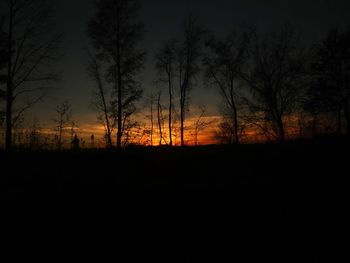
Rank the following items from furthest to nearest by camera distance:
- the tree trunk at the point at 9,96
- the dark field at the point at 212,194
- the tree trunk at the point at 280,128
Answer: the tree trunk at the point at 280,128 < the tree trunk at the point at 9,96 < the dark field at the point at 212,194

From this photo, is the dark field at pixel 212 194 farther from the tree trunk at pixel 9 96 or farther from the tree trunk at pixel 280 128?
the tree trunk at pixel 280 128

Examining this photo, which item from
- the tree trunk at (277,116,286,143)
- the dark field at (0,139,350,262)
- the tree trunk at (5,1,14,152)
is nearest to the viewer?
the dark field at (0,139,350,262)

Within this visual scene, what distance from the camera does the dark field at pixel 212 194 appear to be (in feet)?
14.8

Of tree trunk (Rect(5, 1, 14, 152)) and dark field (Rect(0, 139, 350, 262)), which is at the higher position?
tree trunk (Rect(5, 1, 14, 152))

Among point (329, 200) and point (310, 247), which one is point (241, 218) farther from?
point (329, 200)

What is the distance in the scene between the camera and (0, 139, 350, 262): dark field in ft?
14.8

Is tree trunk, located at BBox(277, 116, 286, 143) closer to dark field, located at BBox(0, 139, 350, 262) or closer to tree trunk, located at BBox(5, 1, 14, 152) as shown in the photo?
dark field, located at BBox(0, 139, 350, 262)

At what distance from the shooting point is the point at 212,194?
6801 mm

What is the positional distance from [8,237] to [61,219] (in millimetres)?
1010

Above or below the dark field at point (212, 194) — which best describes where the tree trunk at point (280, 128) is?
above

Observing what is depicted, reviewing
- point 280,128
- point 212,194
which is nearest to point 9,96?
point 212,194

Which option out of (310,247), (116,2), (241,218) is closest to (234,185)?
(241,218)

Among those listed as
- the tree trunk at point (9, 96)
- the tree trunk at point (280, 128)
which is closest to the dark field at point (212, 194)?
the tree trunk at point (9, 96)

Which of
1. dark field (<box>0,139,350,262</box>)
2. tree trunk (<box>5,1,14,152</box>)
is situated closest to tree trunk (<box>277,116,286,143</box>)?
dark field (<box>0,139,350,262</box>)
